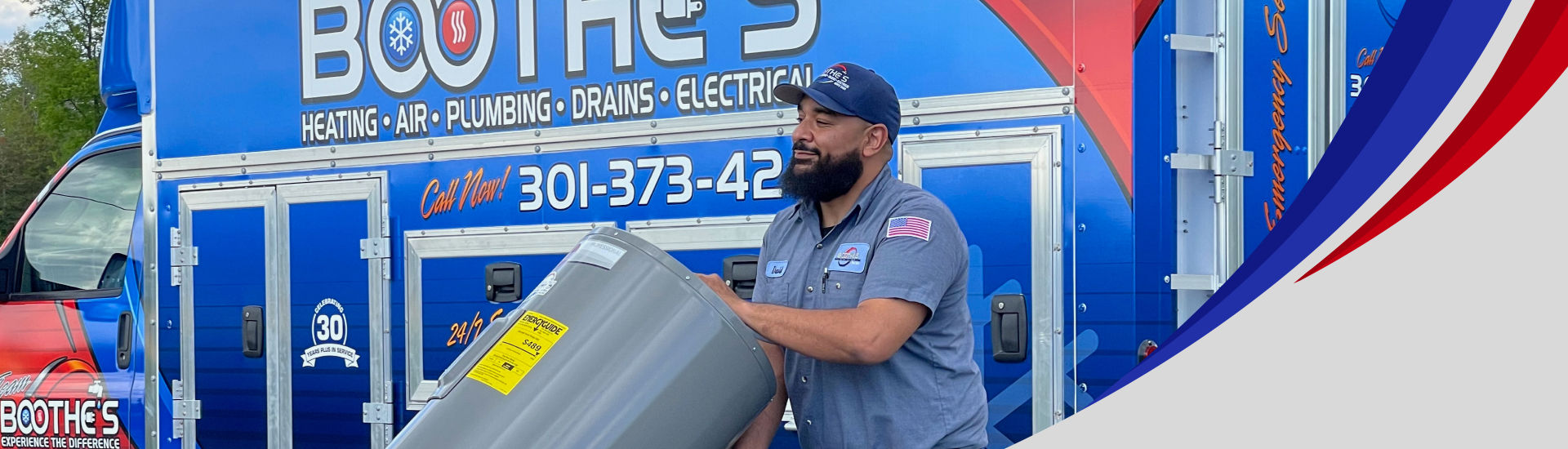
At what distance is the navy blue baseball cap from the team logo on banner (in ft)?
7.18

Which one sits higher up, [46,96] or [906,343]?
[46,96]

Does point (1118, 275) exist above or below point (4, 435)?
above

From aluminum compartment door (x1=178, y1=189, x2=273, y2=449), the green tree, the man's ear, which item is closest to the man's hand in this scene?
the man's ear

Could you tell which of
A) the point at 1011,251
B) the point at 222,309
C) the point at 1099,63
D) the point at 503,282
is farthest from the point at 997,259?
the point at 222,309

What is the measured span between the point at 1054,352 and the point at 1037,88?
23.2 inches

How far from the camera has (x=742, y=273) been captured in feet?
12.2

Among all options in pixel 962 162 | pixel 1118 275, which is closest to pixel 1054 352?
pixel 1118 275

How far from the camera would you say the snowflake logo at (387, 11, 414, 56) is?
14.1 feet

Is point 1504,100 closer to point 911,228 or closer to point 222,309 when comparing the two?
point 911,228

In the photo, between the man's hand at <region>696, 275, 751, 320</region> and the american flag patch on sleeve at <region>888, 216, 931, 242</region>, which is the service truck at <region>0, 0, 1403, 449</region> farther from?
the man's hand at <region>696, 275, 751, 320</region>

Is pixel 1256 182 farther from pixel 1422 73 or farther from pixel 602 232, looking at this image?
pixel 602 232

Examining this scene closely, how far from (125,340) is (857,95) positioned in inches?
140

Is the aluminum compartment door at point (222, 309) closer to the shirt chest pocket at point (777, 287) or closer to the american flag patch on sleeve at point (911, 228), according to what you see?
the shirt chest pocket at point (777, 287)

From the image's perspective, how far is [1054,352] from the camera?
3.35 metres
